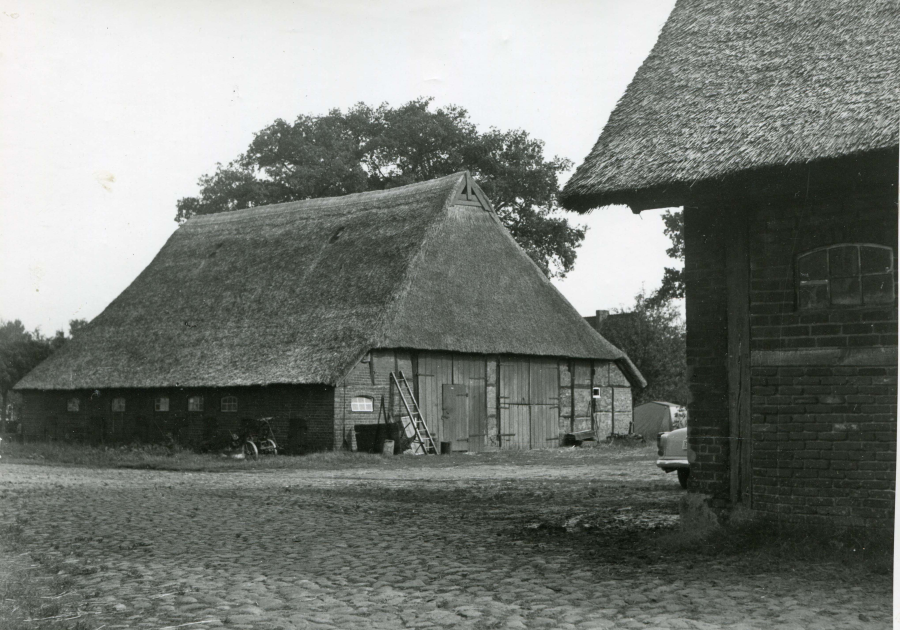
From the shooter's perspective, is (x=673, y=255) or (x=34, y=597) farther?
(x=673, y=255)

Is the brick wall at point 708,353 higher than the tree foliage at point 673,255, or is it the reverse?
the tree foliage at point 673,255

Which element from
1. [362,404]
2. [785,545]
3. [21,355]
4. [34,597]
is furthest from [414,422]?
[34,597]

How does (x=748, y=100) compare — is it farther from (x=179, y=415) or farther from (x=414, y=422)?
(x=179, y=415)

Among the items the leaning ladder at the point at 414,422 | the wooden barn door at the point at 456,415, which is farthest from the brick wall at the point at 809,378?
the wooden barn door at the point at 456,415

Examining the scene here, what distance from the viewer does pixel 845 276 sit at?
885 cm

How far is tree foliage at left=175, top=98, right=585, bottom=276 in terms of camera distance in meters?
42.2

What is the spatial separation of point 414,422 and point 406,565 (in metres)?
18.6

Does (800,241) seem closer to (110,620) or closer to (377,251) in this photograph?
(110,620)

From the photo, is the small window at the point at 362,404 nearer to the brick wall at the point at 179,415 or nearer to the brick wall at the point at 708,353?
the brick wall at the point at 179,415

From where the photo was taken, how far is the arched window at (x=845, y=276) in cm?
866

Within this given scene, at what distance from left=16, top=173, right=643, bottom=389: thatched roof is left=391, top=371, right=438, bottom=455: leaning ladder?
45.8 inches

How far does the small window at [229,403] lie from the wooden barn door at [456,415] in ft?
19.5

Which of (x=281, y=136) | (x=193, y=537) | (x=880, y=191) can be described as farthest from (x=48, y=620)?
(x=281, y=136)

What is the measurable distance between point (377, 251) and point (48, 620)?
23.7 metres
